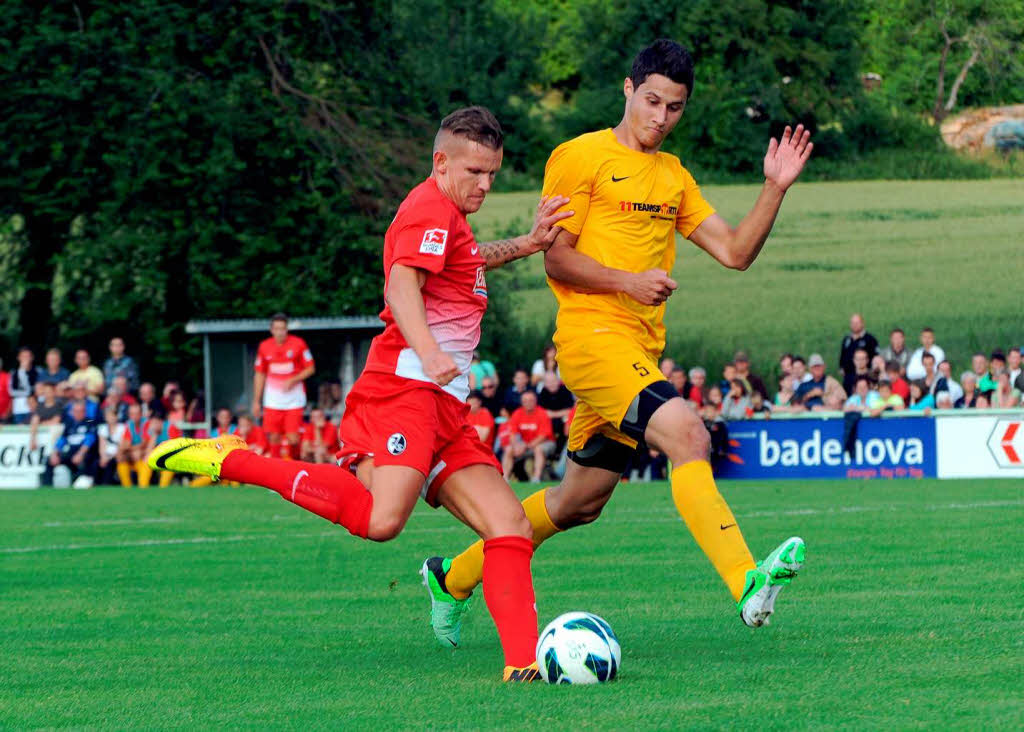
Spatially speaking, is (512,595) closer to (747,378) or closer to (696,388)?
(696,388)

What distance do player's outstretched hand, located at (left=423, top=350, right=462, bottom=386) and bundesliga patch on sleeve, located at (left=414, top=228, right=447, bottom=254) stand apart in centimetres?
44

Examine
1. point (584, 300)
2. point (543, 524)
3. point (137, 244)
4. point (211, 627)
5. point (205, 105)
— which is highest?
point (205, 105)

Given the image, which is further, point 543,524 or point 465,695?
point 543,524

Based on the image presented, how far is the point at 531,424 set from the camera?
23047mm

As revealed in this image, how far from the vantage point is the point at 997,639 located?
21.4 ft

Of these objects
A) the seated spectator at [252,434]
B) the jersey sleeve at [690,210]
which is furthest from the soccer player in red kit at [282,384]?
the jersey sleeve at [690,210]

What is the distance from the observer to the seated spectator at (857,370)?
23.0m

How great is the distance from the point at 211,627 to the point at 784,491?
11768mm

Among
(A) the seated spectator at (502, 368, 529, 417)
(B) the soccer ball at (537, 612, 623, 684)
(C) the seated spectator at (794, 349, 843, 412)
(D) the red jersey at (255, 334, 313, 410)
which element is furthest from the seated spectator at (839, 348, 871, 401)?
(B) the soccer ball at (537, 612, 623, 684)

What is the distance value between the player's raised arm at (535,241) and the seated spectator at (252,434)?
1641 cm

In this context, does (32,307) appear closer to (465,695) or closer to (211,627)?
(211,627)

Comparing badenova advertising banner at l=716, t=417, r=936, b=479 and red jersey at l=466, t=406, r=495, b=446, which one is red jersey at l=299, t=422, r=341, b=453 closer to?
red jersey at l=466, t=406, r=495, b=446

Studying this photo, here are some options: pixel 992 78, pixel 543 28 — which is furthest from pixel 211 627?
pixel 543 28

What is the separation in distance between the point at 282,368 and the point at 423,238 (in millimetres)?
16460
